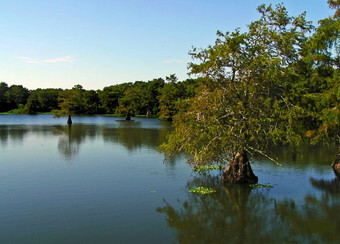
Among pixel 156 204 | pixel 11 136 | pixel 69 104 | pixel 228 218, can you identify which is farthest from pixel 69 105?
pixel 228 218

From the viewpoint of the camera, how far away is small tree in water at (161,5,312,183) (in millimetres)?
22438

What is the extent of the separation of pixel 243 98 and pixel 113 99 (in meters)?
137

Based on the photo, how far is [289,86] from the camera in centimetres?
2425

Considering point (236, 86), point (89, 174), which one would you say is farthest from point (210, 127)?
point (89, 174)

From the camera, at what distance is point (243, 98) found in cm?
2352

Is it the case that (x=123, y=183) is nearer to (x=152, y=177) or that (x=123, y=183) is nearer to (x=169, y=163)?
(x=152, y=177)

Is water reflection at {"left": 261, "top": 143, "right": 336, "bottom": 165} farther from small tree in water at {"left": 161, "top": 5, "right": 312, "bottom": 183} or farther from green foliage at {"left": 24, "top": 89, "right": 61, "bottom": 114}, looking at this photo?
green foliage at {"left": 24, "top": 89, "right": 61, "bottom": 114}

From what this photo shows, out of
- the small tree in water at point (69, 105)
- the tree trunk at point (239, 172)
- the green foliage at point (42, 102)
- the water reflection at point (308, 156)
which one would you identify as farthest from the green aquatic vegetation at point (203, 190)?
the green foliage at point (42, 102)

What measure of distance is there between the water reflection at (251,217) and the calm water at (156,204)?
1.7 inches

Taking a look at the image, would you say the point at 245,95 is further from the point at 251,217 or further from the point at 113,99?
the point at 113,99

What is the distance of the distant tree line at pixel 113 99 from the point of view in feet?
346

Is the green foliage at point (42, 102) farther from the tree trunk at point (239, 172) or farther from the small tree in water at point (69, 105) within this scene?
the tree trunk at point (239, 172)

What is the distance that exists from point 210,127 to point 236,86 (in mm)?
3649

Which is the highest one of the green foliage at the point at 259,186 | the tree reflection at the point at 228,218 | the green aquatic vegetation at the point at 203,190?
the green foliage at the point at 259,186
